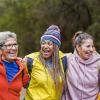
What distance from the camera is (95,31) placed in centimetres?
2420

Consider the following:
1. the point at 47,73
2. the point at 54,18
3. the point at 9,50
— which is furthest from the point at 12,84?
the point at 54,18

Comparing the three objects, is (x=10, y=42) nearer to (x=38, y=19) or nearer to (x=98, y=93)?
(x=98, y=93)

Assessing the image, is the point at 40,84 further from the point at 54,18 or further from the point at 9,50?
the point at 54,18

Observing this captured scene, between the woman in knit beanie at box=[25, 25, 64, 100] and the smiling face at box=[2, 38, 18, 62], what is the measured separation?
341 millimetres

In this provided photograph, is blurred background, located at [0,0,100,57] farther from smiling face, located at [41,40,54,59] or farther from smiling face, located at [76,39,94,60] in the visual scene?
smiling face, located at [41,40,54,59]

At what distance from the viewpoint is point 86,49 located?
5883mm

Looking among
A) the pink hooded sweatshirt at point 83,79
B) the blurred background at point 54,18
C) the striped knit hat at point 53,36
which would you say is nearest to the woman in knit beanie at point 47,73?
the striped knit hat at point 53,36

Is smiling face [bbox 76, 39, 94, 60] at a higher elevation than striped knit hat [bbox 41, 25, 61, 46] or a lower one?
lower

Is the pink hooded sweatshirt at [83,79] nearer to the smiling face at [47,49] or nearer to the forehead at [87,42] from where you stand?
the forehead at [87,42]

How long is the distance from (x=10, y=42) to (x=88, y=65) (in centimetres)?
106

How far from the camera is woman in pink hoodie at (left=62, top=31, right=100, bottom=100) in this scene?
5.88 meters

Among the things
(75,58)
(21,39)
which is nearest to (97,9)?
(21,39)

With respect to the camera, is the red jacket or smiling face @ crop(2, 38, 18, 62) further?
smiling face @ crop(2, 38, 18, 62)

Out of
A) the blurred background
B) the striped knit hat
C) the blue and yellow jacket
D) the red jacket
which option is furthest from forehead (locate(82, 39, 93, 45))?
the blurred background
